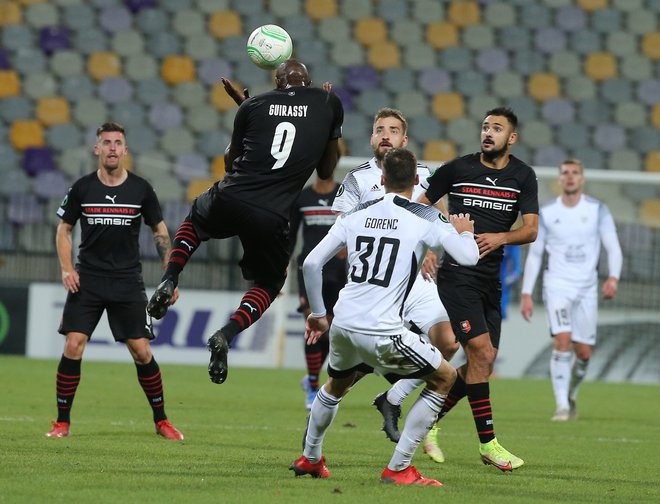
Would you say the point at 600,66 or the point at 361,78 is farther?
the point at 600,66

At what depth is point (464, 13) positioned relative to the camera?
2314 centimetres

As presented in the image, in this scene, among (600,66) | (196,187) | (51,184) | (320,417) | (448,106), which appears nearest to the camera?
(320,417)

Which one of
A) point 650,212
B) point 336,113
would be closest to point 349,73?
point 650,212

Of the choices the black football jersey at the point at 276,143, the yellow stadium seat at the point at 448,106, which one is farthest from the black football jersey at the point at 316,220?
the yellow stadium seat at the point at 448,106

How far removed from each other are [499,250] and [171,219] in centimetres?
991

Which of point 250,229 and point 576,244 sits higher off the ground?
point 250,229

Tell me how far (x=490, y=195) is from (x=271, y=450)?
2.26 meters

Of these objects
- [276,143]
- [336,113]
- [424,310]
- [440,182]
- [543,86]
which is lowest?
[424,310]

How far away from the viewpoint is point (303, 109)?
7273 mm

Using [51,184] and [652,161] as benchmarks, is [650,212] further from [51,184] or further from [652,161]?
[51,184]

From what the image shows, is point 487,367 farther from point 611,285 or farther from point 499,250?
point 611,285

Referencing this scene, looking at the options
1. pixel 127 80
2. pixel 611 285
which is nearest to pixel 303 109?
pixel 611 285

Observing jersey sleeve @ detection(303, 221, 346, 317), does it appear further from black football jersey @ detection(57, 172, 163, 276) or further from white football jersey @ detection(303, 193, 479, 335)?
black football jersey @ detection(57, 172, 163, 276)

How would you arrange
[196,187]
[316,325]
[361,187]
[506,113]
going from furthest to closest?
[196,187], [361,187], [506,113], [316,325]
